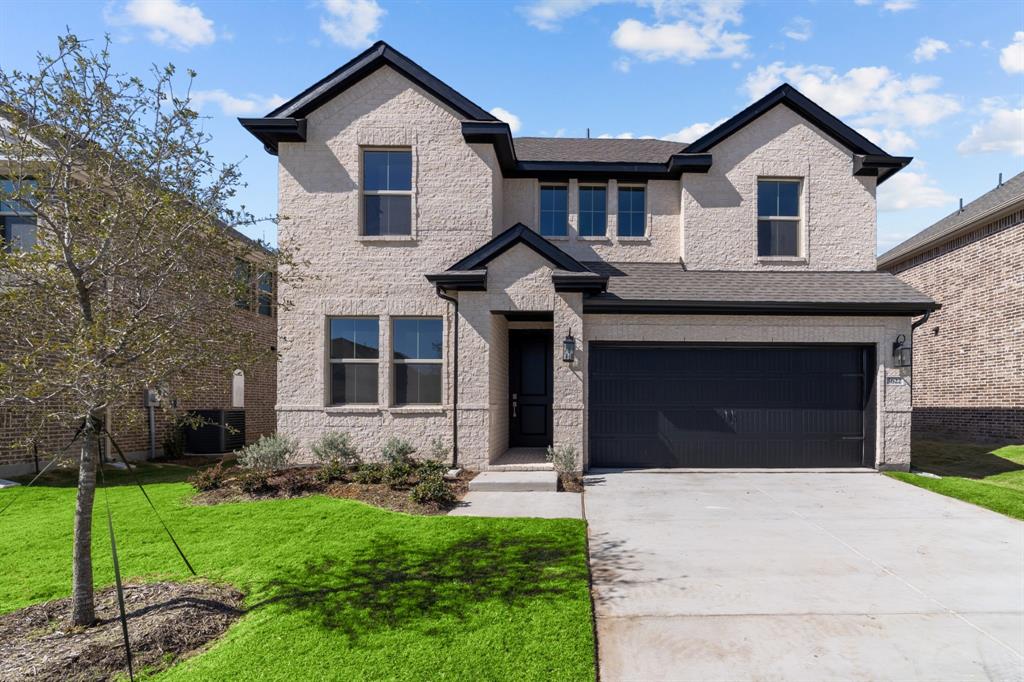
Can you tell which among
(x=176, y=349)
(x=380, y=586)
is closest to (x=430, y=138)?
(x=176, y=349)

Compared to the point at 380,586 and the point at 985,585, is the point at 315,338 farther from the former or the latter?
the point at 985,585

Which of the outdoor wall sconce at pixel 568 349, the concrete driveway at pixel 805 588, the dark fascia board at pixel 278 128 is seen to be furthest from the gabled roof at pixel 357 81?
the concrete driveway at pixel 805 588

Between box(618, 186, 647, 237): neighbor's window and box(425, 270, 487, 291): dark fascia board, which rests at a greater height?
box(618, 186, 647, 237): neighbor's window

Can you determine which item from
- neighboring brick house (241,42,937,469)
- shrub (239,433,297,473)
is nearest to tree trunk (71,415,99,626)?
shrub (239,433,297,473)

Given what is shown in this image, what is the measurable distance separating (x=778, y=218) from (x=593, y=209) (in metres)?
4.05

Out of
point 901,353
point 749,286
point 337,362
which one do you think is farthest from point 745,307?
point 337,362

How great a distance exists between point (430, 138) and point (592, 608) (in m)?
9.36

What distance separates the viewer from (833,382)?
11.1m

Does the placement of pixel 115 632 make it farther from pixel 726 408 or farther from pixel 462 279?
pixel 726 408

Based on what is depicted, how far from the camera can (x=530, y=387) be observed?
1295 centimetres

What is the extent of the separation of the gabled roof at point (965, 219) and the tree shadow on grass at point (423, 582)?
15.4m

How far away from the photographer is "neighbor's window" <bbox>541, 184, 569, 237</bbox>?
12648mm

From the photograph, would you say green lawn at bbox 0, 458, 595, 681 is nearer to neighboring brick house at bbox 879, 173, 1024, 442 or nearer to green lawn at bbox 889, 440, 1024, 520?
green lawn at bbox 889, 440, 1024, 520

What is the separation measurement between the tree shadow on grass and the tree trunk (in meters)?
1.28
